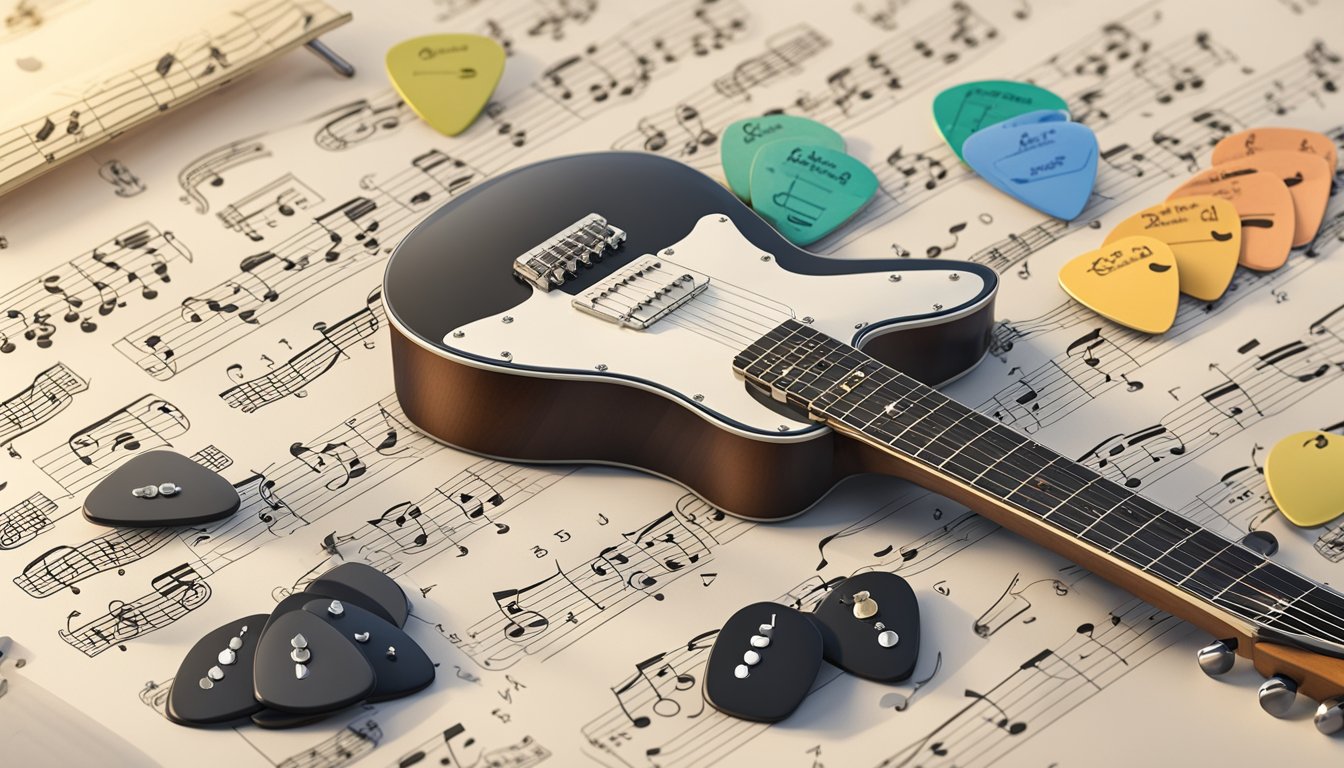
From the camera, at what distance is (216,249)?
8.26ft

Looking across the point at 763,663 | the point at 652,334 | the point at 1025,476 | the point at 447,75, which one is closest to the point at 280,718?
the point at 763,663

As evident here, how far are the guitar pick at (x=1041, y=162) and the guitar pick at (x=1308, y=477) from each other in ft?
1.93

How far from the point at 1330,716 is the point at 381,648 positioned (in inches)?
44.5

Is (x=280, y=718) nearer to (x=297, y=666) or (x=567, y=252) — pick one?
(x=297, y=666)

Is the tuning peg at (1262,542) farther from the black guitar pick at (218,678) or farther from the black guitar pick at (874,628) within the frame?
the black guitar pick at (218,678)

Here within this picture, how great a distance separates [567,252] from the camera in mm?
2197

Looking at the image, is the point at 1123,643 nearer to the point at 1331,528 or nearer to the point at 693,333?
the point at 1331,528

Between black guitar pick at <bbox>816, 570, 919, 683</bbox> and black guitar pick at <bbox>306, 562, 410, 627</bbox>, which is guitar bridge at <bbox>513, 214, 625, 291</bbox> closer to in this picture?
black guitar pick at <bbox>306, 562, 410, 627</bbox>

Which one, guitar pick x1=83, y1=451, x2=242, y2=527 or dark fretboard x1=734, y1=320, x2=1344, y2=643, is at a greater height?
dark fretboard x1=734, y1=320, x2=1344, y2=643

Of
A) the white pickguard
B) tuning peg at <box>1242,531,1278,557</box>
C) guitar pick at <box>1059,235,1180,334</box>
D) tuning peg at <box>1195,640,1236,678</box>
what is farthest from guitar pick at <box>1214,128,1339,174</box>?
tuning peg at <box>1195,640,1236,678</box>

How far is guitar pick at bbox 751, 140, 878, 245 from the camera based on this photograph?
8.16 ft

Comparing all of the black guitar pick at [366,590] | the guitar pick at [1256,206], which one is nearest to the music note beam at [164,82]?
the black guitar pick at [366,590]

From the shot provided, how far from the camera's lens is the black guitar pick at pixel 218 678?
1.82 m

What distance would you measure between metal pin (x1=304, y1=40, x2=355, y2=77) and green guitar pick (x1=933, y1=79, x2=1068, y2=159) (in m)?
1.10
